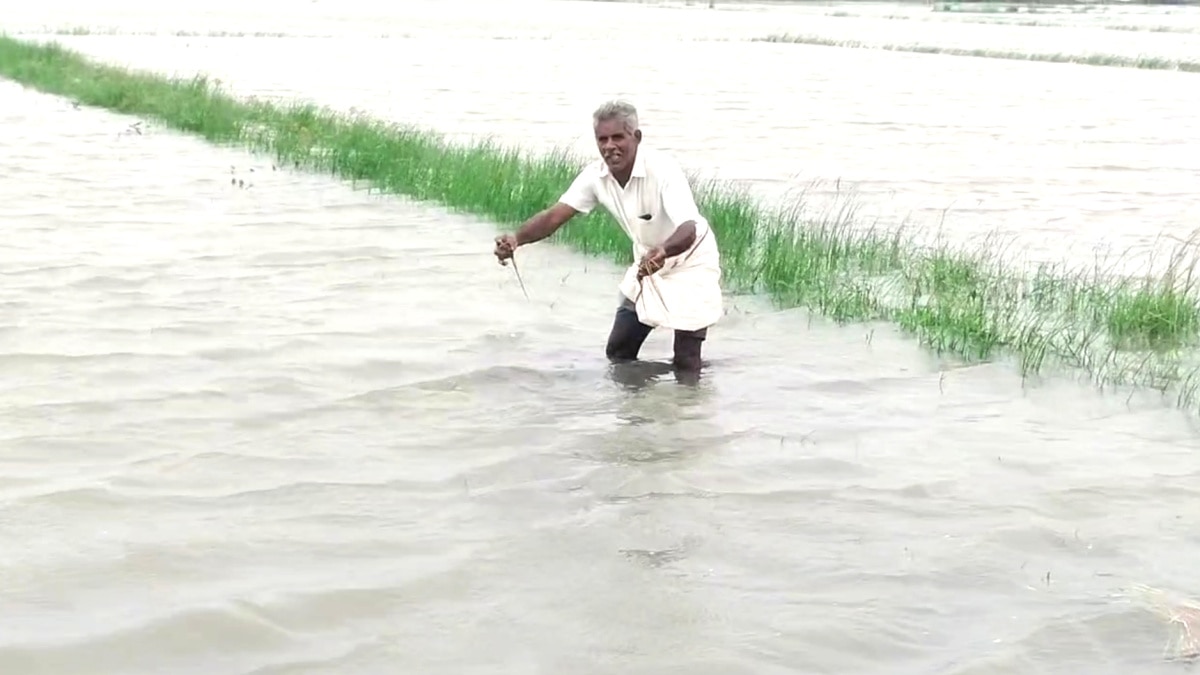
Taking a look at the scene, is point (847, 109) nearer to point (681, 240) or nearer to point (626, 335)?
point (626, 335)

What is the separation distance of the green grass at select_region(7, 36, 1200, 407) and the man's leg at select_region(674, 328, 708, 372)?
1.46m

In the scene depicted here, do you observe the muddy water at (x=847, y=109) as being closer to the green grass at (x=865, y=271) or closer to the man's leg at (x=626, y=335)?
the green grass at (x=865, y=271)

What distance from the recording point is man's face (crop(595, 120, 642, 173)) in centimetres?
564

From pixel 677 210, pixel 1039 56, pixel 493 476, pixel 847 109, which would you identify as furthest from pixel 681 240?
pixel 1039 56

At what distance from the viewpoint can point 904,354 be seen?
23.5ft

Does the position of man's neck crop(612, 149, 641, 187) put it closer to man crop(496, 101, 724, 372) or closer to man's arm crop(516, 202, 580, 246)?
man crop(496, 101, 724, 372)

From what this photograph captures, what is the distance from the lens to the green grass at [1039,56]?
32.4 metres

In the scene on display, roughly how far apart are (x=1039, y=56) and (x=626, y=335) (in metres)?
33.5

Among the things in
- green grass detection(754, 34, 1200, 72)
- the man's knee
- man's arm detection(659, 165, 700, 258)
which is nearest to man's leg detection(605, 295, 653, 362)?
the man's knee

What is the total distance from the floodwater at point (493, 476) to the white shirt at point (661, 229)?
0.38 meters

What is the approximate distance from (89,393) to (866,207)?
26.6 ft

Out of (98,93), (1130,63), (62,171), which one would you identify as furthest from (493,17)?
(62,171)

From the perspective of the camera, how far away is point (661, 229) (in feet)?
19.7

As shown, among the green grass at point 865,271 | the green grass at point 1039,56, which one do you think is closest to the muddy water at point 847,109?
the green grass at point 1039,56
